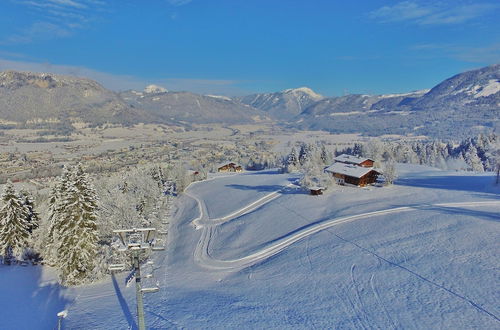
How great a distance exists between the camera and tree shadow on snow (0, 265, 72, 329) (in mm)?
21422

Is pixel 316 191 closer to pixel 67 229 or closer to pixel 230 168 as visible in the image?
pixel 67 229

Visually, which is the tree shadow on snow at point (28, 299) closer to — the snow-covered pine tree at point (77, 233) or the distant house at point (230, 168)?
the snow-covered pine tree at point (77, 233)

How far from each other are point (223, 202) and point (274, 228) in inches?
707

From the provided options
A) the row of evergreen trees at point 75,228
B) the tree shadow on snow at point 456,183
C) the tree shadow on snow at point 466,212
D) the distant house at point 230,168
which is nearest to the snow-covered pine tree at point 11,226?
the row of evergreen trees at point 75,228

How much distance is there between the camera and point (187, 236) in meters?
40.7

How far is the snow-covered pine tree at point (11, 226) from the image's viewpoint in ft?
110

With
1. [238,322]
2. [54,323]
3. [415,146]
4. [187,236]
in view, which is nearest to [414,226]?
[238,322]

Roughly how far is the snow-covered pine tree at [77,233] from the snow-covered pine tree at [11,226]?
8823mm

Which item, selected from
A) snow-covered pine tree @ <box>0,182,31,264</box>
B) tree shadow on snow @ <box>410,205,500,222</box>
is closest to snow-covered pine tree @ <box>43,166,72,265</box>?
snow-covered pine tree @ <box>0,182,31,264</box>

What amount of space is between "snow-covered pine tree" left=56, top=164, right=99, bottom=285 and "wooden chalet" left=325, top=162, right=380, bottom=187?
115ft

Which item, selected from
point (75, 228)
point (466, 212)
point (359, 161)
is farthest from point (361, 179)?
point (75, 228)

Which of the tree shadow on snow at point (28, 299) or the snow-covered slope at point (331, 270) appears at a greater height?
the snow-covered slope at point (331, 270)

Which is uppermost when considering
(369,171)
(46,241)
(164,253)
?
(369,171)

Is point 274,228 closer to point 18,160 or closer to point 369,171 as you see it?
point 369,171
